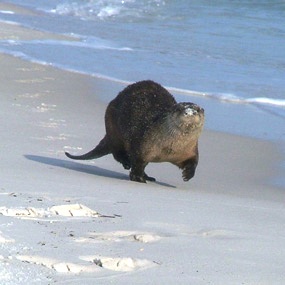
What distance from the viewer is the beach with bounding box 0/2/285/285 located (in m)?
4.48

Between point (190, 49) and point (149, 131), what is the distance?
379 inches

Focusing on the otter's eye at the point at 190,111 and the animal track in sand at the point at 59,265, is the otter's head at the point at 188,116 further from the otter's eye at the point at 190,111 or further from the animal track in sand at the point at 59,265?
the animal track in sand at the point at 59,265

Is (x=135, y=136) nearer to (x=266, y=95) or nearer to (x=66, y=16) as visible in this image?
(x=266, y=95)

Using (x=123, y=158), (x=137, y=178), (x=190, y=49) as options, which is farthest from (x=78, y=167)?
(x=190, y=49)

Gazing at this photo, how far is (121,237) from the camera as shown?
5.17 meters

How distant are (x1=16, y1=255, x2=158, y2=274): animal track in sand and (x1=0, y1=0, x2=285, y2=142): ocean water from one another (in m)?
6.22

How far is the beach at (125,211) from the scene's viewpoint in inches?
176

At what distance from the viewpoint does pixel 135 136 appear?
8.20m

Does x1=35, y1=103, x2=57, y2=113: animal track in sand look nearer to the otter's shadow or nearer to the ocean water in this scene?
the ocean water

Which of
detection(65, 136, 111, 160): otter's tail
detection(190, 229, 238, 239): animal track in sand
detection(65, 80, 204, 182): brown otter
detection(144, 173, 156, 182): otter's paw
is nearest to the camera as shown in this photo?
detection(190, 229, 238, 239): animal track in sand

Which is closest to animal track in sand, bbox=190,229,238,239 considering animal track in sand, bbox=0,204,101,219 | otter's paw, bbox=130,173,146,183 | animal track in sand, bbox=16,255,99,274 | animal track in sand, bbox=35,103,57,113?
animal track in sand, bbox=0,204,101,219

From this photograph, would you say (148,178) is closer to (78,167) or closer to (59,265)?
(78,167)

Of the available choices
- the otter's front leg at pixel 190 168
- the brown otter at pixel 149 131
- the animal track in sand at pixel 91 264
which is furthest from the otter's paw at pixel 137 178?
the animal track in sand at pixel 91 264

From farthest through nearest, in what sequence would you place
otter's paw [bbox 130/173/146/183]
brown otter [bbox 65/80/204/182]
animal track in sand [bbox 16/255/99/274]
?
otter's paw [bbox 130/173/146/183]
brown otter [bbox 65/80/204/182]
animal track in sand [bbox 16/255/99/274]
